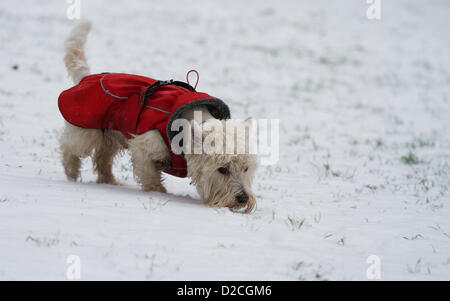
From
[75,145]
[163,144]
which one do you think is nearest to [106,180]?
[75,145]

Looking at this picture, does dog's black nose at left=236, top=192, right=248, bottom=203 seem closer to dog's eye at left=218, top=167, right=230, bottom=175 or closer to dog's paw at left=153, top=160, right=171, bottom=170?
dog's eye at left=218, top=167, right=230, bottom=175

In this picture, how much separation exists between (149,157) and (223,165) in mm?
738

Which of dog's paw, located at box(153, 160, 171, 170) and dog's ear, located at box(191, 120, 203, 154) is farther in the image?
dog's paw, located at box(153, 160, 171, 170)

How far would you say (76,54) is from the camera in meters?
5.27

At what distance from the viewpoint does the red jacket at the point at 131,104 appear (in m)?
4.35

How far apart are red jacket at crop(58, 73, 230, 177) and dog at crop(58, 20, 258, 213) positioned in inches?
0.4

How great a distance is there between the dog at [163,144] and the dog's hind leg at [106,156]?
0.09 ft

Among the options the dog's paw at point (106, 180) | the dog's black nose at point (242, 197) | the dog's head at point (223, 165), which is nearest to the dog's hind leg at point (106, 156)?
the dog's paw at point (106, 180)

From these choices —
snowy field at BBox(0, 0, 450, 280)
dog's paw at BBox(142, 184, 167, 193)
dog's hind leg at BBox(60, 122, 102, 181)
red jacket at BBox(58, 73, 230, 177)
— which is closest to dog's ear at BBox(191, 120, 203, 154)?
red jacket at BBox(58, 73, 230, 177)

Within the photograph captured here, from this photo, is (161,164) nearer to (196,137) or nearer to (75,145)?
(196,137)

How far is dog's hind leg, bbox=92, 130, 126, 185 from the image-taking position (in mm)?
5285

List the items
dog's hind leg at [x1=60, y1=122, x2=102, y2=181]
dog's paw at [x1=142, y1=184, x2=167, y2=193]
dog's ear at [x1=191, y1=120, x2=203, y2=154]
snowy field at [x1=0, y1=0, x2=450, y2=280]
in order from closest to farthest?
1. snowy field at [x1=0, y1=0, x2=450, y2=280]
2. dog's ear at [x1=191, y1=120, x2=203, y2=154]
3. dog's paw at [x1=142, y1=184, x2=167, y2=193]
4. dog's hind leg at [x1=60, y1=122, x2=102, y2=181]

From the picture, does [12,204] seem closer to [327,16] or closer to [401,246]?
[401,246]

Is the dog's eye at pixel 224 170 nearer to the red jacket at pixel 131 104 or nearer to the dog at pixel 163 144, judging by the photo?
the dog at pixel 163 144
